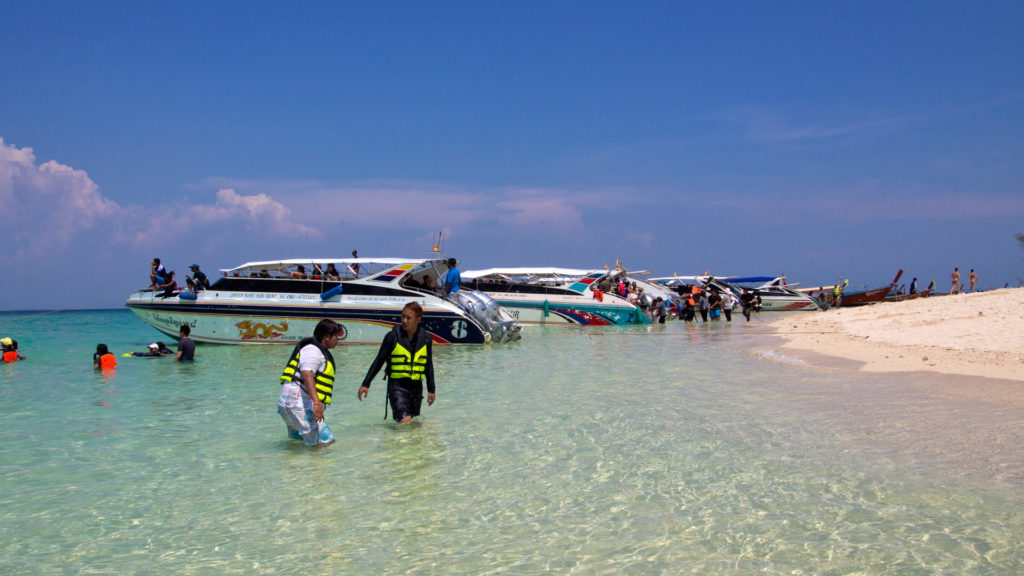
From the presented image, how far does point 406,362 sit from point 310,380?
130cm

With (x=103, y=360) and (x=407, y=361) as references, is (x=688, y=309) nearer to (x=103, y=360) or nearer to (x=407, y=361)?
(x=103, y=360)

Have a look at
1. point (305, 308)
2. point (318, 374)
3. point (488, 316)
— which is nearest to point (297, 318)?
point (305, 308)

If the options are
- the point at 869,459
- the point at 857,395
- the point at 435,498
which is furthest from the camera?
the point at 857,395

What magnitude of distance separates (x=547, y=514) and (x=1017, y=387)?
8679 mm

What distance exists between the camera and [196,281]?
1969 cm

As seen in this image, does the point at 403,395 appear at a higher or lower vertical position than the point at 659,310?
lower

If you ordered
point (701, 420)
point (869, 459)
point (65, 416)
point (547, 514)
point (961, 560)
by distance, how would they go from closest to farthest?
1. point (961, 560)
2. point (547, 514)
3. point (869, 459)
4. point (701, 420)
5. point (65, 416)

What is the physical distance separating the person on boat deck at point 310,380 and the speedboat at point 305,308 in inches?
479

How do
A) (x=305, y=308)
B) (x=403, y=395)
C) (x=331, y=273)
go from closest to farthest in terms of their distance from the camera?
(x=403, y=395) → (x=305, y=308) → (x=331, y=273)

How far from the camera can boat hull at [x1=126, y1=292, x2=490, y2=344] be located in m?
19.0

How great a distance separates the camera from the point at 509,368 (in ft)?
45.4

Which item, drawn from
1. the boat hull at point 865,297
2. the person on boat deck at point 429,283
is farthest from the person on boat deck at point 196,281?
the boat hull at point 865,297

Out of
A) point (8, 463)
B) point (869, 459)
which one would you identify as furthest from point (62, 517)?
point (869, 459)

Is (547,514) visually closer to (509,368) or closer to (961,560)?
(961,560)
